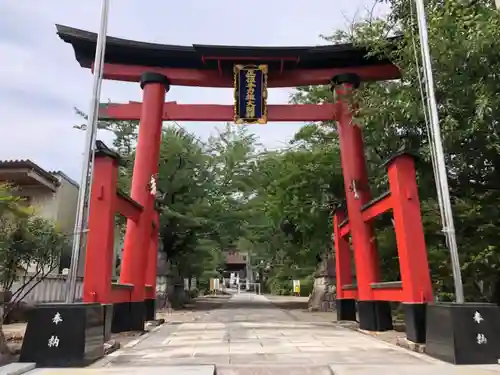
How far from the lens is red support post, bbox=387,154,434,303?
725 centimetres

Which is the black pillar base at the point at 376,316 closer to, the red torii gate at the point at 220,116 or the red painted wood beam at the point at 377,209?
the red torii gate at the point at 220,116

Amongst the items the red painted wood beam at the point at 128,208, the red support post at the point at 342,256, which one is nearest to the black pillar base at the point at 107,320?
the red painted wood beam at the point at 128,208

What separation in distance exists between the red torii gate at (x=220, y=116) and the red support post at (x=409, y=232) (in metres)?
0.27

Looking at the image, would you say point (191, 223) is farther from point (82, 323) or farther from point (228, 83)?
point (82, 323)

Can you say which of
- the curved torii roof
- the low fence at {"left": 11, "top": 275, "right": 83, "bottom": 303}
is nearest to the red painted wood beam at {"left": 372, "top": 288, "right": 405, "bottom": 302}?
the curved torii roof

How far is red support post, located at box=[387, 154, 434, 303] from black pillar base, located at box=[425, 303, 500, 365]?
139 cm

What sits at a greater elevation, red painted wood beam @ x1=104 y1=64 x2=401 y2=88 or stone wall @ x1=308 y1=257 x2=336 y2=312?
red painted wood beam @ x1=104 y1=64 x2=401 y2=88

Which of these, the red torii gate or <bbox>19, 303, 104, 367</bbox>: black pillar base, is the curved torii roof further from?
<bbox>19, 303, 104, 367</bbox>: black pillar base

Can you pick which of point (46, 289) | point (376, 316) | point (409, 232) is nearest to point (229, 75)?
point (409, 232)

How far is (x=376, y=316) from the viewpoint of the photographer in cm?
948

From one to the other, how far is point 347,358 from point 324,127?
10.2 meters

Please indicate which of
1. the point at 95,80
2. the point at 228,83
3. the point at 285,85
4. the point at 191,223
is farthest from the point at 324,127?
the point at 95,80

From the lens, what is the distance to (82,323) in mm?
5785

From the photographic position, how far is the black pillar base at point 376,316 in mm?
9438
